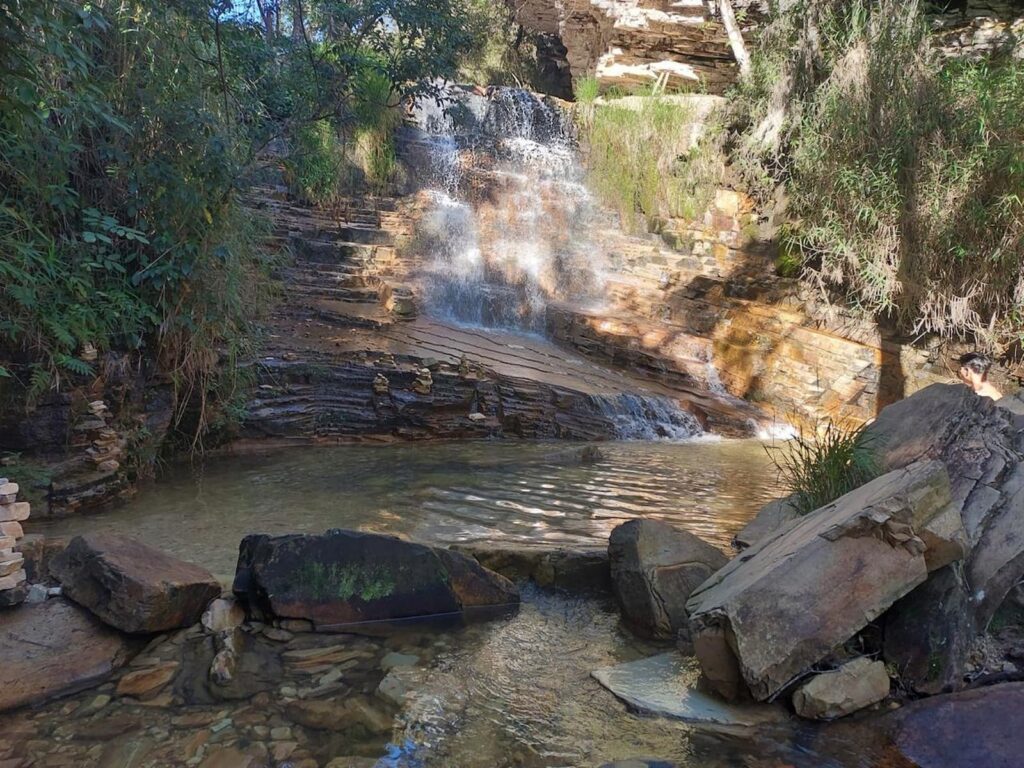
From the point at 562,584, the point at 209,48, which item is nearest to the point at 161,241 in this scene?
the point at 209,48

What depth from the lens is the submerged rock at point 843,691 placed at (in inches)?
104

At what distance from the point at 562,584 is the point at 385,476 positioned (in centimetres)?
268

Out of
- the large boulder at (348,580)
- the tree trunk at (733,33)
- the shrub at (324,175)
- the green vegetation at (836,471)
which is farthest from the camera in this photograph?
the tree trunk at (733,33)

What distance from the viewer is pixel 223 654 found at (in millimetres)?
3070

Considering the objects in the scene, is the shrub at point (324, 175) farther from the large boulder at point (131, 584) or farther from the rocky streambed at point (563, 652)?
the rocky streambed at point (563, 652)

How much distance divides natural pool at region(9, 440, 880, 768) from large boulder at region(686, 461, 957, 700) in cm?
25

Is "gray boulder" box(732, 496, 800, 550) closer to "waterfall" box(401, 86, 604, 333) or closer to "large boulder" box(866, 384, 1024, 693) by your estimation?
"large boulder" box(866, 384, 1024, 693)

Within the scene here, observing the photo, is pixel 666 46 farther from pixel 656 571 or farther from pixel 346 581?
pixel 346 581

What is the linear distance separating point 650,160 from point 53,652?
12.4 metres

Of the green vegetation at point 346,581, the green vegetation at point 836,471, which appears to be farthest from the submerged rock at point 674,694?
the green vegetation at point 836,471

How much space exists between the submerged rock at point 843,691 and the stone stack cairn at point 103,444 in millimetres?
4733

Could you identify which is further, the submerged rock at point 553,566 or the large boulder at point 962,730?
the submerged rock at point 553,566

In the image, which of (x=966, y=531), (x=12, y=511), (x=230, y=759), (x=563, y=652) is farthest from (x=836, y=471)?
(x=12, y=511)

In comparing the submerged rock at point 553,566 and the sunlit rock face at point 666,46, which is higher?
the sunlit rock face at point 666,46
